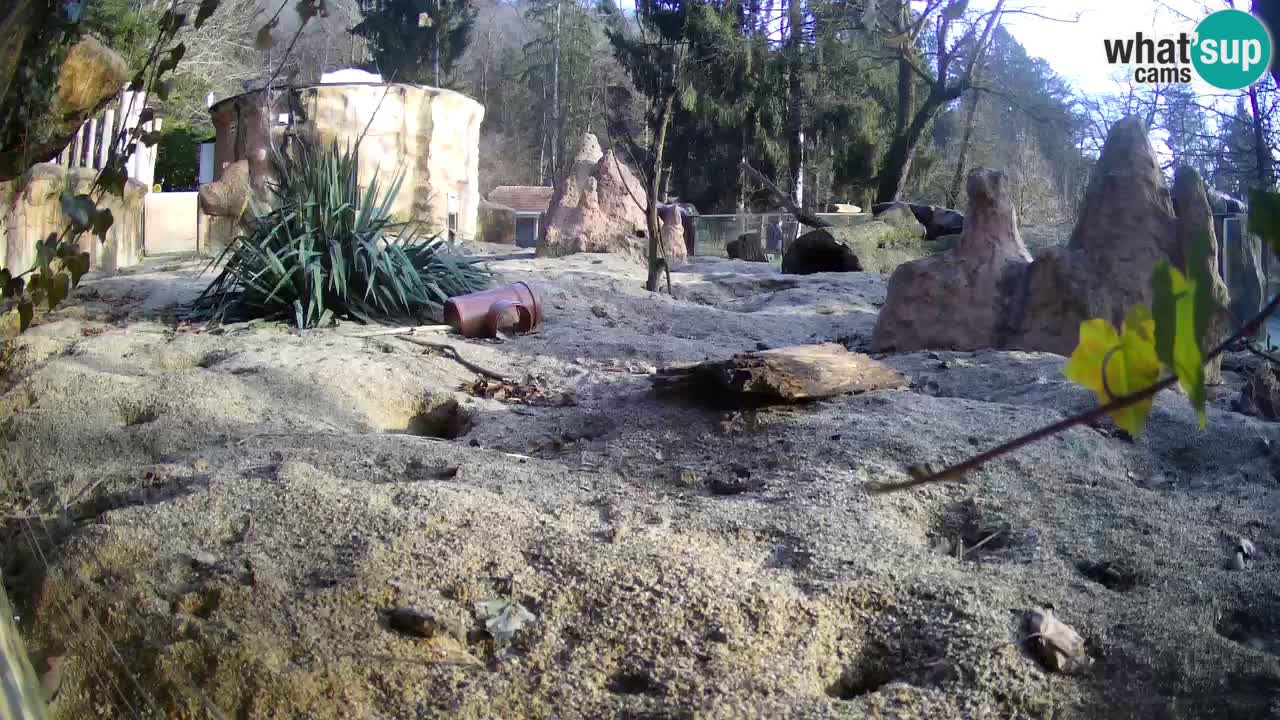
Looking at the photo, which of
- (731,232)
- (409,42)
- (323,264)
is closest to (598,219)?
(731,232)

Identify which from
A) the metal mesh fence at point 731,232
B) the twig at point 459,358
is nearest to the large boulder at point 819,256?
the metal mesh fence at point 731,232

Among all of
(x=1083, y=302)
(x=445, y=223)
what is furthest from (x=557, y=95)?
(x=1083, y=302)

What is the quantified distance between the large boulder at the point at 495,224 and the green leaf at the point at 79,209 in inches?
655

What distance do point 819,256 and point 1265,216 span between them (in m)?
10.6

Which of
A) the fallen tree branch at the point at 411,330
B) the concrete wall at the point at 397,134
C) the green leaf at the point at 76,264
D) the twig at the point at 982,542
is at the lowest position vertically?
the twig at the point at 982,542

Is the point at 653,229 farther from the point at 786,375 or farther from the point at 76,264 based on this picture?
the point at 76,264

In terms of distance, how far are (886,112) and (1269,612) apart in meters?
27.4

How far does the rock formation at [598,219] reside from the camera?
11469 millimetres

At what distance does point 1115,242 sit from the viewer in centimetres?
505

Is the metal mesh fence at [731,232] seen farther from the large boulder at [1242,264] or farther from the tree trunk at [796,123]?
the large boulder at [1242,264]

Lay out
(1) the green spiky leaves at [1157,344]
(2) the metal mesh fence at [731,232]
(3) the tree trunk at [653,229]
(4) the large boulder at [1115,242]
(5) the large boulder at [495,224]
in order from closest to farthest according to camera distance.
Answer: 1. (1) the green spiky leaves at [1157,344]
2. (4) the large boulder at [1115,242]
3. (3) the tree trunk at [653,229]
4. (2) the metal mesh fence at [731,232]
5. (5) the large boulder at [495,224]

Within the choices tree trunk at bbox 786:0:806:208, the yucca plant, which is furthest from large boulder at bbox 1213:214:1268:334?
tree trunk at bbox 786:0:806:208

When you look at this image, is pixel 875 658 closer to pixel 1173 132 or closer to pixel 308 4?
pixel 308 4

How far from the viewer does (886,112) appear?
28078 millimetres
